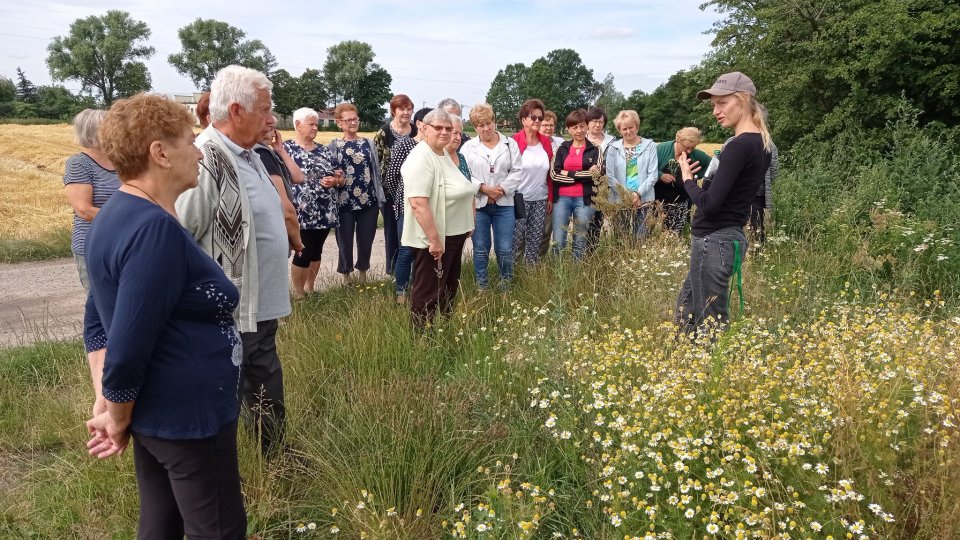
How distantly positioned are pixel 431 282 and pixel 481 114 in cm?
227

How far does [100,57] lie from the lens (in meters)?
75.9

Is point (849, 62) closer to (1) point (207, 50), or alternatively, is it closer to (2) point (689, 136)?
(2) point (689, 136)

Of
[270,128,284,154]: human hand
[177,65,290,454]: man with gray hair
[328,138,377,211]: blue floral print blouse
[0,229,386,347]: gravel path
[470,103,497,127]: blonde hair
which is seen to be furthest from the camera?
[328,138,377,211]: blue floral print blouse

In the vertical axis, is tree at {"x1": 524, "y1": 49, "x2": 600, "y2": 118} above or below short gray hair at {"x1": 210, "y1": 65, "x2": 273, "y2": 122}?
above

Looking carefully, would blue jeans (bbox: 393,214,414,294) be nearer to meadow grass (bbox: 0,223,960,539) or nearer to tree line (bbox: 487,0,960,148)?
meadow grass (bbox: 0,223,960,539)

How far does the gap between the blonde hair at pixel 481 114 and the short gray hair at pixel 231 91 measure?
Result: 381cm

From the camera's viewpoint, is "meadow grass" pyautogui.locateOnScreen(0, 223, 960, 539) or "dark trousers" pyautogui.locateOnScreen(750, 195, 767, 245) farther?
"dark trousers" pyautogui.locateOnScreen(750, 195, 767, 245)

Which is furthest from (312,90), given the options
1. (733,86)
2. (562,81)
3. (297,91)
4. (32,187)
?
(733,86)

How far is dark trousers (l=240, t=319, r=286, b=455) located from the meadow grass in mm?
114

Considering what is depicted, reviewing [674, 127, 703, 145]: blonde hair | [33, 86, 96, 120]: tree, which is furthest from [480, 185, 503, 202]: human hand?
[33, 86, 96, 120]: tree

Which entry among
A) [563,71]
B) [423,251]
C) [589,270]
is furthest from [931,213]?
[563,71]

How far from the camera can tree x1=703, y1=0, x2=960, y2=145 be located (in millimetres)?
12078

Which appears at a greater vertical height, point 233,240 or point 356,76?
point 356,76

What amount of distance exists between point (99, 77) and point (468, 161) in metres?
84.9
